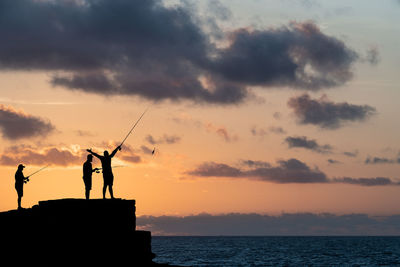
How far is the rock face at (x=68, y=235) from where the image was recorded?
82.5 ft

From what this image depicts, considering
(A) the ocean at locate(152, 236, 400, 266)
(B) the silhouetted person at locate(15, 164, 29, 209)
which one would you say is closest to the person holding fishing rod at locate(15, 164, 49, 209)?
(B) the silhouetted person at locate(15, 164, 29, 209)

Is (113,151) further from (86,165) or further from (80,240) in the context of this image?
(80,240)

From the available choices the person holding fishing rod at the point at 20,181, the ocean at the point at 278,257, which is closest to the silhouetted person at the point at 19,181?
the person holding fishing rod at the point at 20,181

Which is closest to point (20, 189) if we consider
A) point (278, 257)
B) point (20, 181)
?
point (20, 181)

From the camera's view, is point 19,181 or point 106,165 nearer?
point 106,165

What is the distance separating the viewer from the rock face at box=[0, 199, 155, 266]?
25156mm

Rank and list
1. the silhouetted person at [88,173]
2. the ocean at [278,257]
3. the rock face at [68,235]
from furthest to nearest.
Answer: the ocean at [278,257] < the silhouetted person at [88,173] < the rock face at [68,235]

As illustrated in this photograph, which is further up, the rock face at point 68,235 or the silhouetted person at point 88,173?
the silhouetted person at point 88,173

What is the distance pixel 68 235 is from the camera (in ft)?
82.8

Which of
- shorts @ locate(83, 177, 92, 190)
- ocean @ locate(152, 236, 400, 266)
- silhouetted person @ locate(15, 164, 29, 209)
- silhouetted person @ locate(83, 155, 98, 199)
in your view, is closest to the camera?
silhouetted person @ locate(83, 155, 98, 199)

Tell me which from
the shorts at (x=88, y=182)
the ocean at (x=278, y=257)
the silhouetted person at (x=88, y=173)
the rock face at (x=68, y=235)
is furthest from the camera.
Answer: the ocean at (x=278, y=257)

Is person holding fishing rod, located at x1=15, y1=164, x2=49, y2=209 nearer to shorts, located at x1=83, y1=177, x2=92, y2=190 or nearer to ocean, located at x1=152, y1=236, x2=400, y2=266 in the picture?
shorts, located at x1=83, y1=177, x2=92, y2=190

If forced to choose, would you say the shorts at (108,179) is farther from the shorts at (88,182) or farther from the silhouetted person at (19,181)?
the silhouetted person at (19,181)

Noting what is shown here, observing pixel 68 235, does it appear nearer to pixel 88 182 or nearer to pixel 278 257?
pixel 88 182
